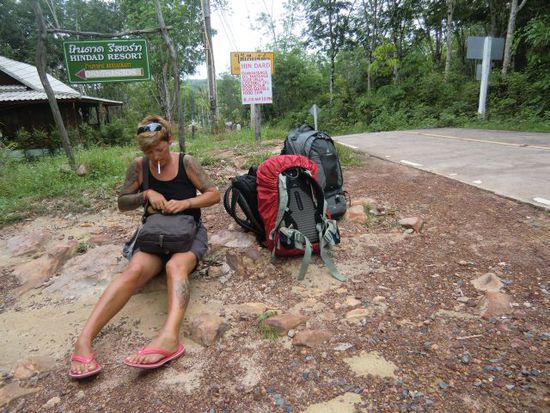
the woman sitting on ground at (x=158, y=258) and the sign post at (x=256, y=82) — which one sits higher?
the sign post at (x=256, y=82)

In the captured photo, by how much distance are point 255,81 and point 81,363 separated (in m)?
7.66

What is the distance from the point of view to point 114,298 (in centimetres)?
220

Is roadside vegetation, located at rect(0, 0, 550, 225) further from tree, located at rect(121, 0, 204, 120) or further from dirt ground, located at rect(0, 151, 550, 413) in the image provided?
dirt ground, located at rect(0, 151, 550, 413)

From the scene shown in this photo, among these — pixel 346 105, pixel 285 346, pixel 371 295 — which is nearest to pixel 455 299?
pixel 371 295

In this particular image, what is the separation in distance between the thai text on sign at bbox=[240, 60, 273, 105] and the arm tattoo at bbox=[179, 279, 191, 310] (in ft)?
22.2

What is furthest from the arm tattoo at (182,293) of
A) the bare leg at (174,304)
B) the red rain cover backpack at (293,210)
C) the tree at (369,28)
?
the tree at (369,28)

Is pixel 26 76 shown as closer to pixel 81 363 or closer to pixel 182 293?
pixel 182 293

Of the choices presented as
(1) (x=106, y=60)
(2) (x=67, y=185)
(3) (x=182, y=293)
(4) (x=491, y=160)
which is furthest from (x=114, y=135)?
(3) (x=182, y=293)

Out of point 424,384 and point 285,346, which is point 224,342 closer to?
point 285,346

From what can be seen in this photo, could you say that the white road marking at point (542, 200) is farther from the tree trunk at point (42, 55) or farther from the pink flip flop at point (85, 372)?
the tree trunk at point (42, 55)

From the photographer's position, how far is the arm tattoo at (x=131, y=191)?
2684 millimetres

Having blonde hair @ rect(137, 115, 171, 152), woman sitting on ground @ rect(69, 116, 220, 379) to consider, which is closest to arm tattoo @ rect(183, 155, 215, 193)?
woman sitting on ground @ rect(69, 116, 220, 379)

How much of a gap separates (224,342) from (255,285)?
70cm

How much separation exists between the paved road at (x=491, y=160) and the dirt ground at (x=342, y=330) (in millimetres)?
955
